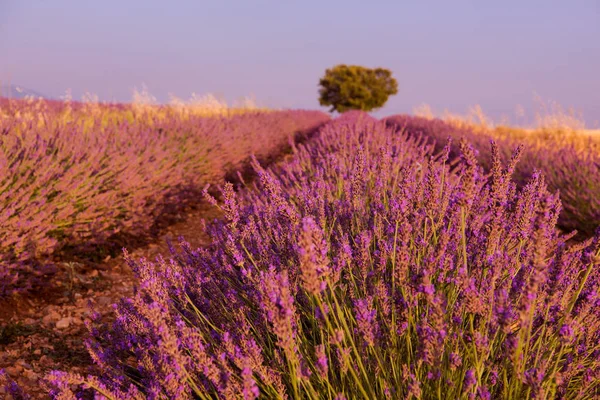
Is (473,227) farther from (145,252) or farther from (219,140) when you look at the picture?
(219,140)

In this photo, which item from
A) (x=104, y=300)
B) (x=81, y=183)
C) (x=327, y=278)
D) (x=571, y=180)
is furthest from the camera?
(x=571, y=180)

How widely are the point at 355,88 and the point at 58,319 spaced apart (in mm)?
39782

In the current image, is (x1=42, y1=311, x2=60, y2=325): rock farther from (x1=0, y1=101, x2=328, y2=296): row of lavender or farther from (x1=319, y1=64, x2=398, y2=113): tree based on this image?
Result: (x1=319, y1=64, x2=398, y2=113): tree

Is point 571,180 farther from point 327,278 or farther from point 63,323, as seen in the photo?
point 63,323

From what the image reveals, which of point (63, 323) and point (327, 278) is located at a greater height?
point (327, 278)

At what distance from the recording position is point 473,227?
6.40 ft

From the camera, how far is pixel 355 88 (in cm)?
4100

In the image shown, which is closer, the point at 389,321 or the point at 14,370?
the point at 389,321

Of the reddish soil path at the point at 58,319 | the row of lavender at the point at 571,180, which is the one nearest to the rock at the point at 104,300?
the reddish soil path at the point at 58,319

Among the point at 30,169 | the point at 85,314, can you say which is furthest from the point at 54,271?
the point at 30,169

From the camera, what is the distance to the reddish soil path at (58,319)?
2.79 m

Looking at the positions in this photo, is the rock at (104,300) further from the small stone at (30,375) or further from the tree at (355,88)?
the tree at (355,88)

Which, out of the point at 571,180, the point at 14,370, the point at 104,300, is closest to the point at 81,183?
the point at 104,300

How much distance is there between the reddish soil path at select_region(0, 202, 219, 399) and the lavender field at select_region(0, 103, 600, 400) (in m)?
0.18
